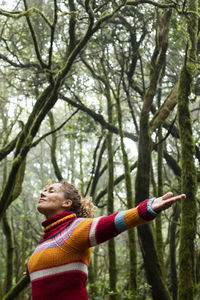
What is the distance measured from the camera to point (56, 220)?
237cm

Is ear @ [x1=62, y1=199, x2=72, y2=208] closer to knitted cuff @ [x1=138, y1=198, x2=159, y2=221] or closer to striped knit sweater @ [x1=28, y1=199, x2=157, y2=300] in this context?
striped knit sweater @ [x1=28, y1=199, x2=157, y2=300]

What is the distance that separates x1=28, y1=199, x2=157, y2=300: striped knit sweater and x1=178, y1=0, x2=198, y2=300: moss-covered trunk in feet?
4.43

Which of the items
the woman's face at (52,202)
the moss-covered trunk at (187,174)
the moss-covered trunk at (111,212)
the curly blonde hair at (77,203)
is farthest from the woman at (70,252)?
the moss-covered trunk at (111,212)

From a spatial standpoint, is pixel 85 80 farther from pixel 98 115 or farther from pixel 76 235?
pixel 76 235

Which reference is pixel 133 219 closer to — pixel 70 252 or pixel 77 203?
pixel 70 252

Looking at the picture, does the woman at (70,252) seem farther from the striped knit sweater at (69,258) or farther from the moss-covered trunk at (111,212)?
the moss-covered trunk at (111,212)

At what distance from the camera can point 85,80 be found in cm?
881

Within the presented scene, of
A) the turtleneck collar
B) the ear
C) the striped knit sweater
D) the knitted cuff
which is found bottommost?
the striped knit sweater

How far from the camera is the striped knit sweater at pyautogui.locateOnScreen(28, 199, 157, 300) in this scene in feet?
6.60

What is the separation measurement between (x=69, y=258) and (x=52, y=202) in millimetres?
508

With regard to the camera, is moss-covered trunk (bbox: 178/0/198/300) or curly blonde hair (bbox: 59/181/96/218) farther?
moss-covered trunk (bbox: 178/0/198/300)

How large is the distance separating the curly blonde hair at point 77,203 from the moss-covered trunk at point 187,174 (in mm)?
1081

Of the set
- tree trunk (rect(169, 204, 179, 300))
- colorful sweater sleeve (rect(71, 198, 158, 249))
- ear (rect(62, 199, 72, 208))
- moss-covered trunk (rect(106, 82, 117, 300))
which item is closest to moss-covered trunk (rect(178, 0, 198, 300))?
ear (rect(62, 199, 72, 208))

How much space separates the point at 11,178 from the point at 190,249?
95.3 inches
